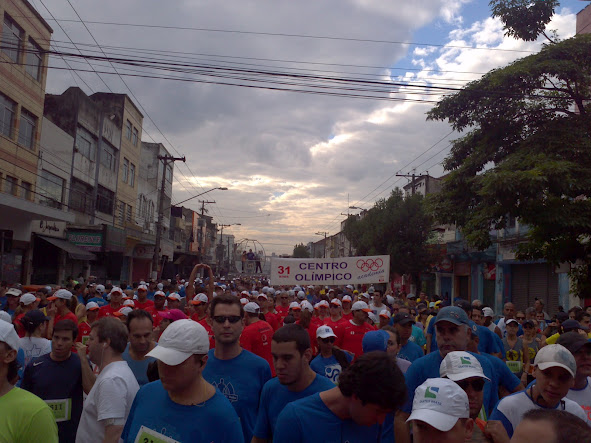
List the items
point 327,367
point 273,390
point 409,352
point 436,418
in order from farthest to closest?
1. point 409,352
2. point 327,367
3. point 273,390
4. point 436,418

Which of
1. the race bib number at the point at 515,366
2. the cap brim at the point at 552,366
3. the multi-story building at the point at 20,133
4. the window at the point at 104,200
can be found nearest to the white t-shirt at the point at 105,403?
the cap brim at the point at 552,366

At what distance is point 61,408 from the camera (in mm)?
4340

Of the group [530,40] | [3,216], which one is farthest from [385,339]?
[3,216]

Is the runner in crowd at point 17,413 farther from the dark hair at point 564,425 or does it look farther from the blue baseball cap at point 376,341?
the blue baseball cap at point 376,341

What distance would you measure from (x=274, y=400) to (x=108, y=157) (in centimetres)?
3368

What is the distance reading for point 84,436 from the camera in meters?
3.58

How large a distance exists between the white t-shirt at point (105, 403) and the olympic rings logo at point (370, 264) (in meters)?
13.0

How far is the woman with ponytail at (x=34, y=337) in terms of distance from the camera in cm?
575

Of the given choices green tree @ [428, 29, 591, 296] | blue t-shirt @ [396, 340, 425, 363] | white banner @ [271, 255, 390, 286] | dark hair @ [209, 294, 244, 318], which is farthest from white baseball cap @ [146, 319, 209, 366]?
white banner @ [271, 255, 390, 286]

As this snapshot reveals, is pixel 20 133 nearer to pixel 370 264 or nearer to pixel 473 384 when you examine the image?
pixel 370 264

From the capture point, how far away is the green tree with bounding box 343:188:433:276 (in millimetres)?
32062

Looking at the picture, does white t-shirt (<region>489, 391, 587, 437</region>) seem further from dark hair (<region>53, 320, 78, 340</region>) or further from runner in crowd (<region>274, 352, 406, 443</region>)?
dark hair (<region>53, 320, 78, 340</region>)

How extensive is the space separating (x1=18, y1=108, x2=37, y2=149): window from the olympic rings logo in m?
15.9

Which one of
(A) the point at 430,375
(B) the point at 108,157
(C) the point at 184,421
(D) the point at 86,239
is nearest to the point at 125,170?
(B) the point at 108,157
